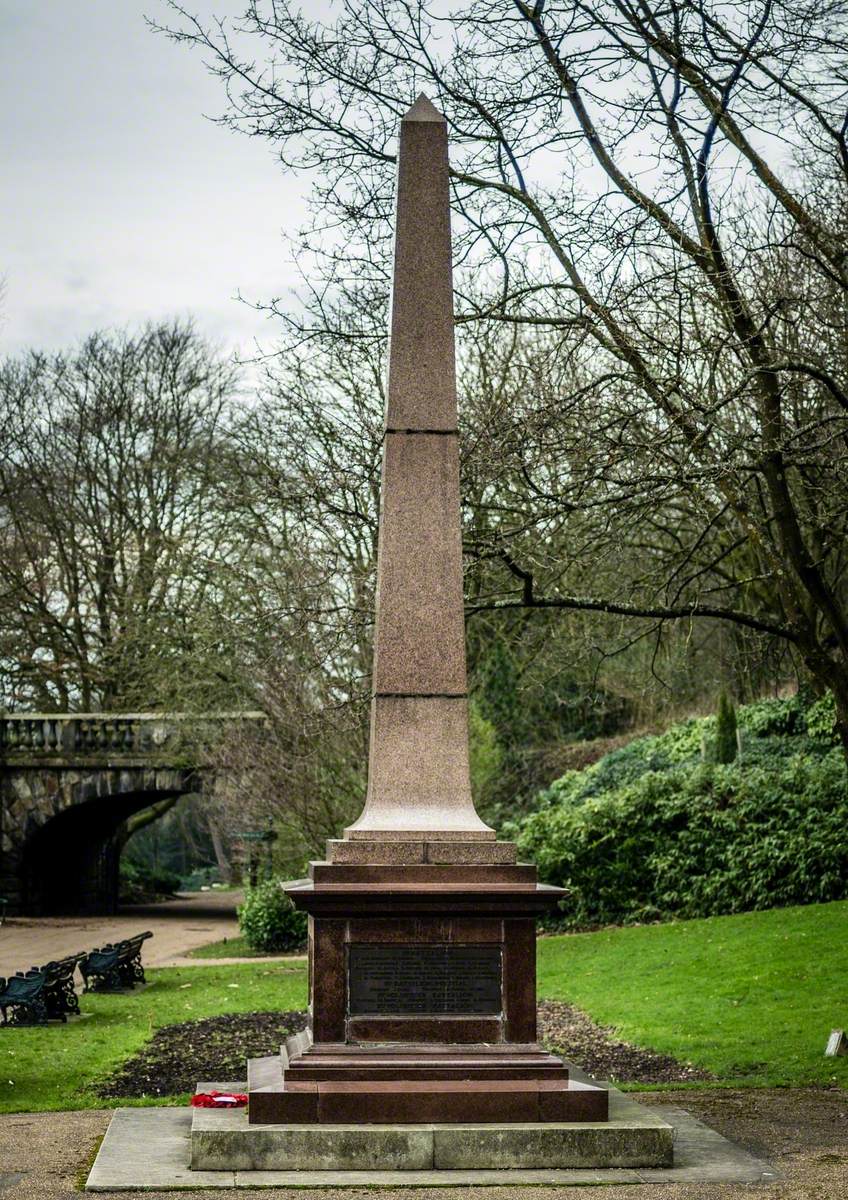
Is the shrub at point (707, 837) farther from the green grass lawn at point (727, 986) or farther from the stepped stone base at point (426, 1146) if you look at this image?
the stepped stone base at point (426, 1146)

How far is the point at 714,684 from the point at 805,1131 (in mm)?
22666

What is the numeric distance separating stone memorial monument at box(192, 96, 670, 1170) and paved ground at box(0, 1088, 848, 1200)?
19.1 inches

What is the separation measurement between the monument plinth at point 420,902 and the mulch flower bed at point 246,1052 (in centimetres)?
332

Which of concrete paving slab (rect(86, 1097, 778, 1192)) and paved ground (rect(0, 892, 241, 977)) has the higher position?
concrete paving slab (rect(86, 1097, 778, 1192))

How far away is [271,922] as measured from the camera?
2417cm

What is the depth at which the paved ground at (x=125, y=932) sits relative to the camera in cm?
2494

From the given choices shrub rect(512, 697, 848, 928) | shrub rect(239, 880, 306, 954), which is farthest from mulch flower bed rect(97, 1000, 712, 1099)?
shrub rect(239, 880, 306, 954)

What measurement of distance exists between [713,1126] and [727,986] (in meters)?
6.96

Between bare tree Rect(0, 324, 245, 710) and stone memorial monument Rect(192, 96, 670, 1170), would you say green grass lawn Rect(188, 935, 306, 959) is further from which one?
stone memorial monument Rect(192, 96, 670, 1170)

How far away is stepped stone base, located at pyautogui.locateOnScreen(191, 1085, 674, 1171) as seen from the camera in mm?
7398

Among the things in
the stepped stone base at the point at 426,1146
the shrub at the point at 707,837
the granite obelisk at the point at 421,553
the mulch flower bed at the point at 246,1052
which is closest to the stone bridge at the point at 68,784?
the shrub at the point at 707,837

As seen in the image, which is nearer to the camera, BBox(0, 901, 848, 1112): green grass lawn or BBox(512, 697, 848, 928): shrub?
BBox(0, 901, 848, 1112): green grass lawn

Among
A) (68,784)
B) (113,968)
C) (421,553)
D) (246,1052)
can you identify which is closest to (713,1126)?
(421,553)

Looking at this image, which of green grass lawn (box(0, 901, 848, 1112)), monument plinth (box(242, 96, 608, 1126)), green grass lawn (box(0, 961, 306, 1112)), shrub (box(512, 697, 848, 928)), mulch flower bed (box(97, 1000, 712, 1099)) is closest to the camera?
monument plinth (box(242, 96, 608, 1126))
